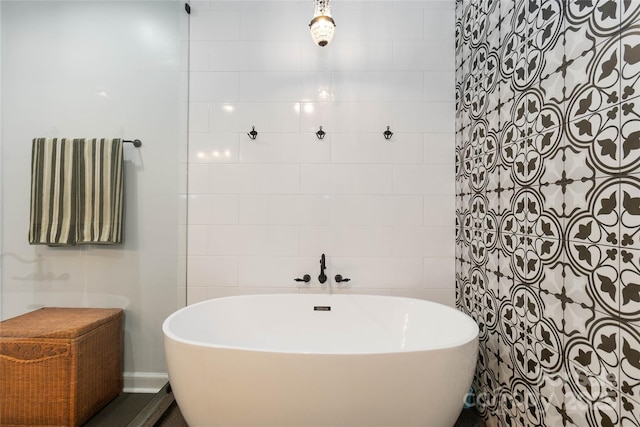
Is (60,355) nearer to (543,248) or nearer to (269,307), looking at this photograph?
(269,307)

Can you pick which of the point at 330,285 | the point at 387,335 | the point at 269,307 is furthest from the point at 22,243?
the point at 387,335

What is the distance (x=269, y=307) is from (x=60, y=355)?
98 centimetres

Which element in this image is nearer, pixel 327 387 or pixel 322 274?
pixel 327 387

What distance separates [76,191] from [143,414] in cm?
123

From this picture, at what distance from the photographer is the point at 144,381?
1.70 metres

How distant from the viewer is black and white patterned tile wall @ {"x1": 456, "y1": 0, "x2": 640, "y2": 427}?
0.79m

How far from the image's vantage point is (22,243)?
3.66 ft

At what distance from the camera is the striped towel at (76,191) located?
3.96 ft

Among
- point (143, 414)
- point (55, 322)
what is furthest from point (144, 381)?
point (55, 322)

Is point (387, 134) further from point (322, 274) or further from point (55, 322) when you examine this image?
point (55, 322)

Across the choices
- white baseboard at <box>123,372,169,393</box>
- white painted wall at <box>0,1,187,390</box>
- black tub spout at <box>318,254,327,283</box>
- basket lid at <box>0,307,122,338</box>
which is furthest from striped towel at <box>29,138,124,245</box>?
black tub spout at <box>318,254,327,283</box>

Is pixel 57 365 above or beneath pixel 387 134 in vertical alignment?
beneath

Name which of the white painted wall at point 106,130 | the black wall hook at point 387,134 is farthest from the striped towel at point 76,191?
the black wall hook at point 387,134

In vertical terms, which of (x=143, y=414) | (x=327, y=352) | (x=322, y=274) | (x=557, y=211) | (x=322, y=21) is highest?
(x=322, y=21)
